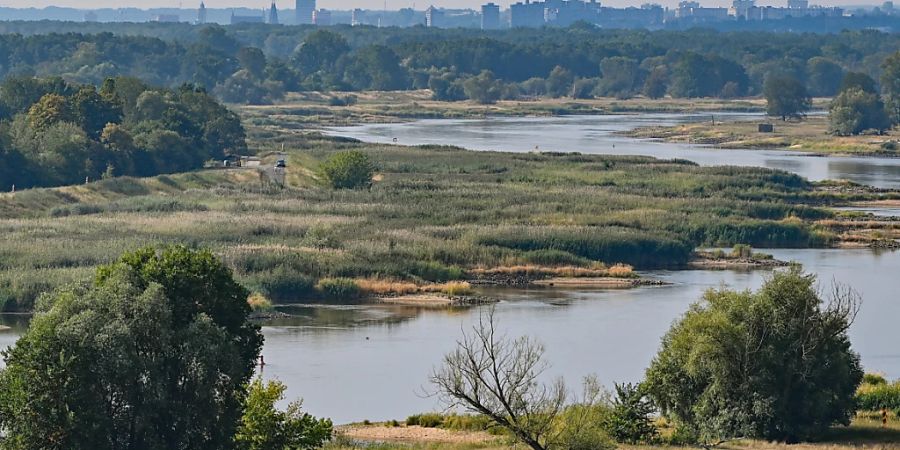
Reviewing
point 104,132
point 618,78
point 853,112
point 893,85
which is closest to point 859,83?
point 893,85

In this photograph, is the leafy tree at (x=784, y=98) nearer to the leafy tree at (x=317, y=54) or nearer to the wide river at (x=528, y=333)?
the leafy tree at (x=317, y=54)

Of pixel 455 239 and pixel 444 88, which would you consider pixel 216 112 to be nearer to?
pixel 455 239

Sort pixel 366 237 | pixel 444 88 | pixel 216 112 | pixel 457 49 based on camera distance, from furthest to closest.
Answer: pixel 457 49 → pixel 444 88 → pixel 216 112 → pixel 366 237

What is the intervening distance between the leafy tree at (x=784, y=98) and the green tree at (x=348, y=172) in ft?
225

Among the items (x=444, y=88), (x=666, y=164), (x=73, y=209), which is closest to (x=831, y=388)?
(x=73, y=209)

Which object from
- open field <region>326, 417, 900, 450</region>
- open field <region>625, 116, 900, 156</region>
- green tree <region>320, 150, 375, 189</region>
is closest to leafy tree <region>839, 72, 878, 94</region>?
open field <region>625, 116, 900, 156</region>

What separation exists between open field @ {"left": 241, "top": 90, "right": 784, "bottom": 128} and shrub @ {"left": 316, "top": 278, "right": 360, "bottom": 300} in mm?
78396

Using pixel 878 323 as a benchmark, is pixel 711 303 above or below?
above

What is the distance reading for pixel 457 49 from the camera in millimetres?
197125

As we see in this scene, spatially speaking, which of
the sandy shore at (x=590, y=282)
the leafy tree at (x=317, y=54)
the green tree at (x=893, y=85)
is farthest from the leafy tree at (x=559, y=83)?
the sandy shore at (x=590, y=282)

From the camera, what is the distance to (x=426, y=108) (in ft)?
521

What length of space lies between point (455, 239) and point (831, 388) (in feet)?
90.3

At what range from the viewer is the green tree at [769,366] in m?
30.8

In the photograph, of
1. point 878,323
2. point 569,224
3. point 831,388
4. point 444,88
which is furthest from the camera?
point 444,88
